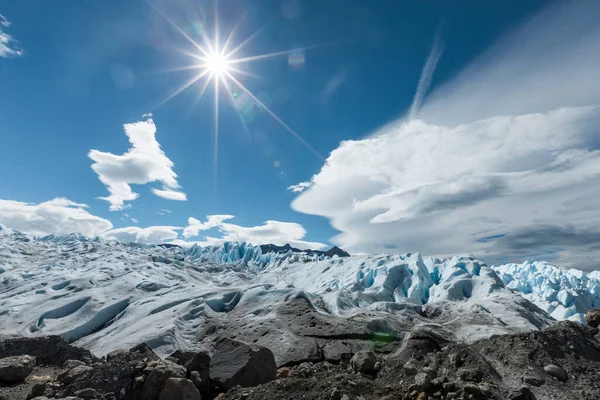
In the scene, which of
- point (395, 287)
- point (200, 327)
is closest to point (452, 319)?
point (395, 287)

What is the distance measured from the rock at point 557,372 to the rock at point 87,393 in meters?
7.93

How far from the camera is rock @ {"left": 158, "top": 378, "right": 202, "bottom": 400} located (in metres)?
6.18

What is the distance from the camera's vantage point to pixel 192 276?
2463 inches

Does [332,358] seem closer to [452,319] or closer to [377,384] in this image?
[377,384]

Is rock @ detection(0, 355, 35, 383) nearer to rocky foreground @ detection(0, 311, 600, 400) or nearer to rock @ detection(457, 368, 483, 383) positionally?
rocky foreground @ detection(0, 311, 600, 400)

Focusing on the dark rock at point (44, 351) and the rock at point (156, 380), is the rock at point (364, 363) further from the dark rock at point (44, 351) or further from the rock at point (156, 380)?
the dark rock at point (44, 351)

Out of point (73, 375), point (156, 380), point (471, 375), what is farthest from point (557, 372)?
point (73, 375)

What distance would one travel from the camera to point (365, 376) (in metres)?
6.57

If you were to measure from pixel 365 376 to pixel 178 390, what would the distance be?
3.44 metres

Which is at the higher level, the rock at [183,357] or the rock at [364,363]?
the rock at [183,357]

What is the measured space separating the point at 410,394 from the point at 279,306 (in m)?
21.5

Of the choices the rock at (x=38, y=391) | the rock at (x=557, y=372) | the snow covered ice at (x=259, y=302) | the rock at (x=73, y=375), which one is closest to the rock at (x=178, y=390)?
the rock at (x=73, y=375)

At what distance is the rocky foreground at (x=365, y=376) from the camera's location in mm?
5207

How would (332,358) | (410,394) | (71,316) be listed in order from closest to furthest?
(410,394) < (332,358) < (71,316)
